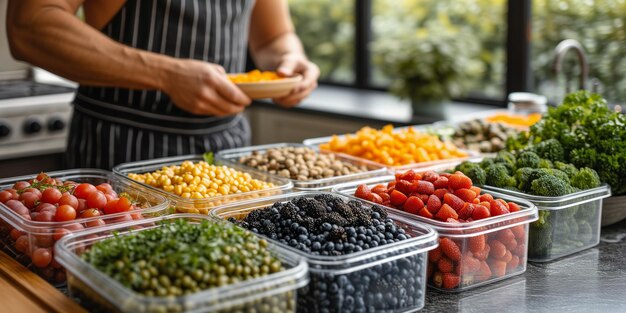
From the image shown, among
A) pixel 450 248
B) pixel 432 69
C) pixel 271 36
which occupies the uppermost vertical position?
pixel 271 36

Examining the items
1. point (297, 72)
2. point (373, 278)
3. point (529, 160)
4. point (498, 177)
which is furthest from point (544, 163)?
point (297, 72)

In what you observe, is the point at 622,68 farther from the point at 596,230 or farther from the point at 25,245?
the point at 25,245

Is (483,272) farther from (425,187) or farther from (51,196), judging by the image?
(51,196)

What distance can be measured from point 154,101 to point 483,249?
53.3 inches

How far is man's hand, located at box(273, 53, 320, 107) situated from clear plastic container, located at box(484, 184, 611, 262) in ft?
3.18

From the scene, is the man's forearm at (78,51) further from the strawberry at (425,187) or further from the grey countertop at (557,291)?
the grey countertop at (557,291)

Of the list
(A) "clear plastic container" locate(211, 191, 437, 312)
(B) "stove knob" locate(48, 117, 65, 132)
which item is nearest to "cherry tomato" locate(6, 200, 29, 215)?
(A) "clear plastic container" locate(211, 191, 437, 312)

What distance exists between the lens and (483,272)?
5.40 feet

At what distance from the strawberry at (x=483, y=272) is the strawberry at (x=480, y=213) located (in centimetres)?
9

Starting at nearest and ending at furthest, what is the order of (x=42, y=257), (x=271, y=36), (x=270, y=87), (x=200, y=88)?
(x=42, y=257), (x=200, y=88), (x=270, y=87), (x=271, y=36)

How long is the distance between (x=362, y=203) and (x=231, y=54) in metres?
1.16

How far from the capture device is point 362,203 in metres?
1.76

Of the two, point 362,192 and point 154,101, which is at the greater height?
point 154,101

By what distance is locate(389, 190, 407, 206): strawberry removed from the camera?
5.68 ft
